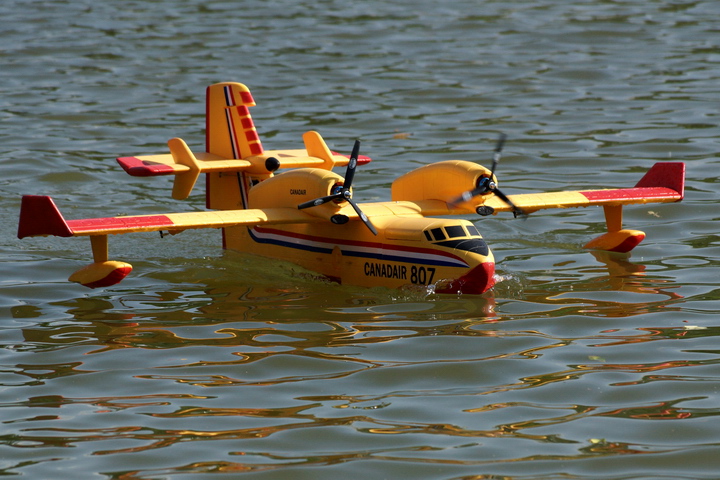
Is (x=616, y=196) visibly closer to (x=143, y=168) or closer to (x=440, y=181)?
(x=440, y=181)

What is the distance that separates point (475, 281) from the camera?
18.3 meters

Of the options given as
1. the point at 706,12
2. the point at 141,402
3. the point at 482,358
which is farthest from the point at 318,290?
the point at 706,12

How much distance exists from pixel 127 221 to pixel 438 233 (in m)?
5.71

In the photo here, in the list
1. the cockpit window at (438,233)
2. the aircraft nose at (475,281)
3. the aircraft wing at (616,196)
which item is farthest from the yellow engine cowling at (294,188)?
the aircraft wing at (616,196)

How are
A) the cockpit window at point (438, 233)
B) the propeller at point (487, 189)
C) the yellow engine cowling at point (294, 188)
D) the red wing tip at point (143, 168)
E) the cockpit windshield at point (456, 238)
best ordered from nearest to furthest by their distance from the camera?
the cockpit windshield at point (456, 238), the cockpit window at point (438, 233), the yellow engine cowling at point (294, 188), the propeller at point (487, 189), the red wing tip at point (143, 168)

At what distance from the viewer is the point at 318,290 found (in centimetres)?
1978

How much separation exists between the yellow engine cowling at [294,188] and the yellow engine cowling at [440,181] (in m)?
2.04

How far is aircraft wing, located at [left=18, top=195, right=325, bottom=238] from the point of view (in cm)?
1764

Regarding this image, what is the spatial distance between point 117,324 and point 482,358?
258 inches

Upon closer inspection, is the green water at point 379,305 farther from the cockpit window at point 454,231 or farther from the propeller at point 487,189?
the propeller at point 487,189

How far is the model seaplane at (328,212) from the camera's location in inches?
727

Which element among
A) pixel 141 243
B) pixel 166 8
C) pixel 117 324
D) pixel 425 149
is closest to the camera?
pixel 117 324

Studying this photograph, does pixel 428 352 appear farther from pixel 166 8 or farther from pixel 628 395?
pixel 166 8

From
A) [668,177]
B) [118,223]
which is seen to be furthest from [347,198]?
[668,177]
